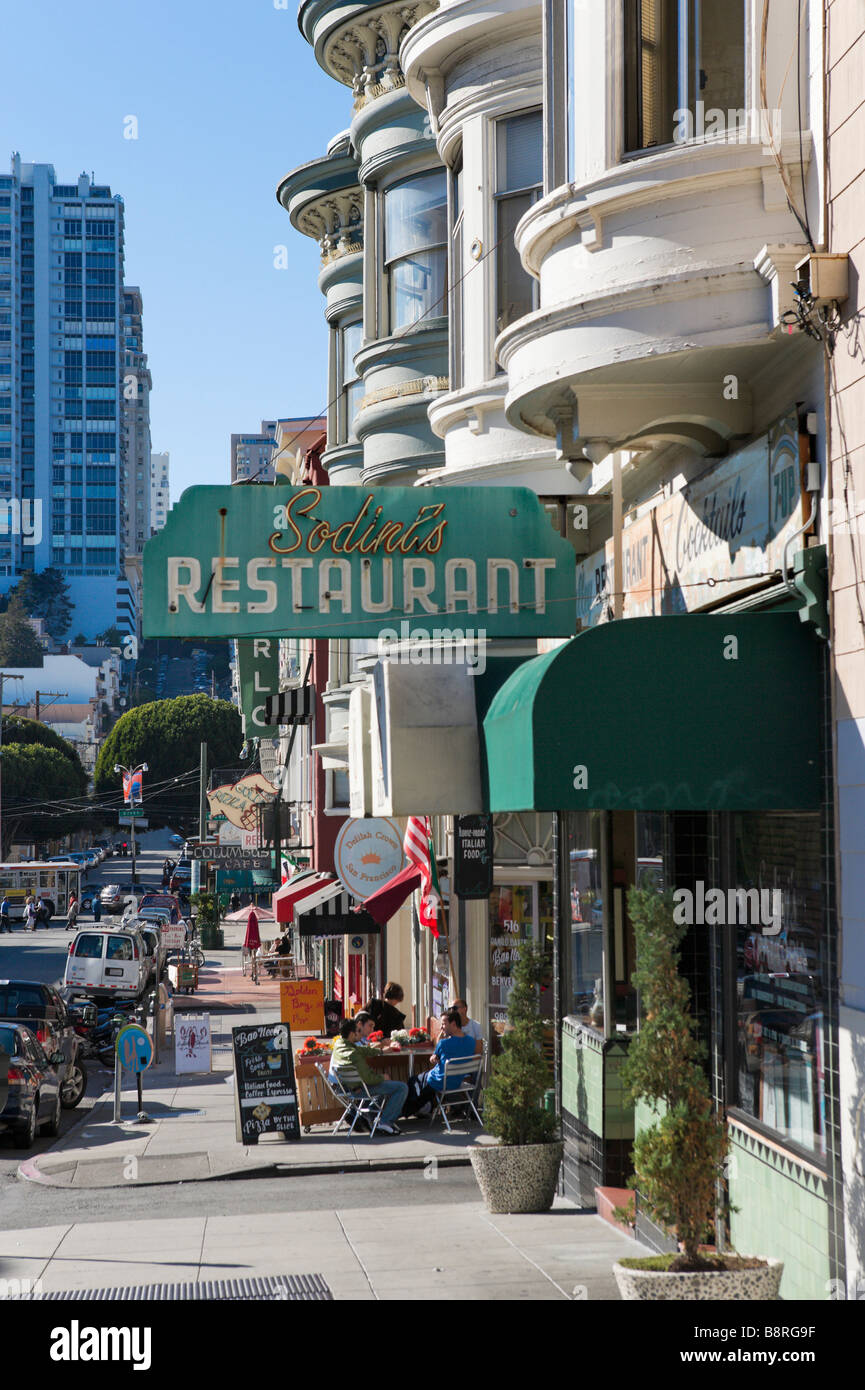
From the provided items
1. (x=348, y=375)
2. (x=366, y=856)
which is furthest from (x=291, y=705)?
(x=366, y=856)

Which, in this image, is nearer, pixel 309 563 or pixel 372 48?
pixel 309 563

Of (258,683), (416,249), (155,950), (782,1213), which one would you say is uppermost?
(416,249)

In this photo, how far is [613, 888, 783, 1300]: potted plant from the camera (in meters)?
7.49

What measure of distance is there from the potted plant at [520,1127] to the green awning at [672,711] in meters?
4.61

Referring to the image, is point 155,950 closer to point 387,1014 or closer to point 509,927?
point 387,1014

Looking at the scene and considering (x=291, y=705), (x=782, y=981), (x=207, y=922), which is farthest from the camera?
(x=207, y=922)

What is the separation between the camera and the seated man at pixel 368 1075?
17.6 meters

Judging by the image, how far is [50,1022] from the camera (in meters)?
22.1

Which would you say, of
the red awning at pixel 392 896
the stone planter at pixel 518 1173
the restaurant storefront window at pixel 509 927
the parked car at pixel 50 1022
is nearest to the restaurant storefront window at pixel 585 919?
the stone planter at pixel 518 1173

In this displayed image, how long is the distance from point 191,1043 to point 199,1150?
6964 mm

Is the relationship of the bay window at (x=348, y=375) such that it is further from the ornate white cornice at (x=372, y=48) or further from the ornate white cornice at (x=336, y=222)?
the ornate white cornice at (x=372, y=48)

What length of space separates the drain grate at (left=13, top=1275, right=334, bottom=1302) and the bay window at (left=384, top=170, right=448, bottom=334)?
1187 centimetres
